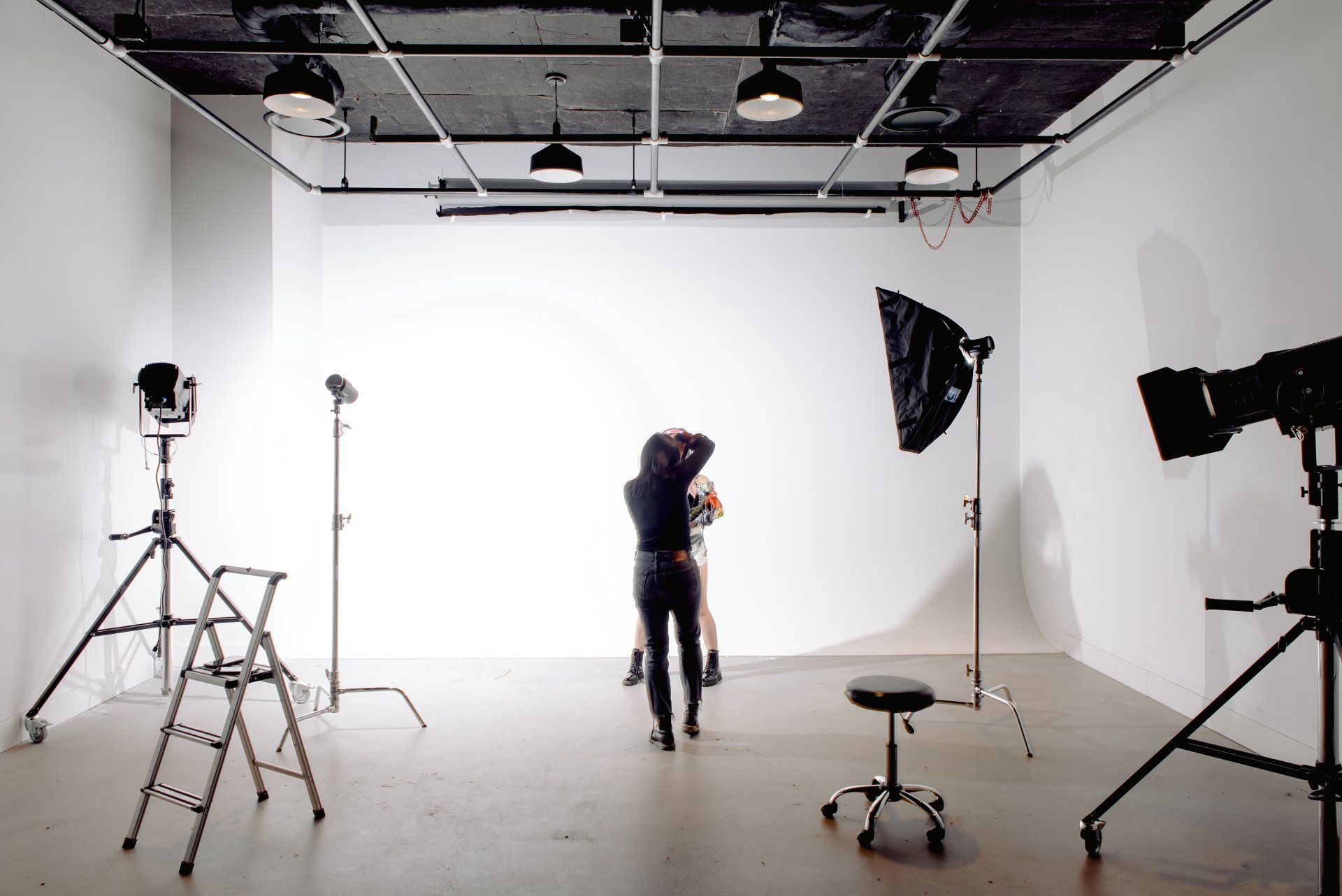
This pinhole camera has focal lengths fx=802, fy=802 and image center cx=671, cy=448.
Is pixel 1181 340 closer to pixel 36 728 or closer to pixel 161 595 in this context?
pixel 161 595

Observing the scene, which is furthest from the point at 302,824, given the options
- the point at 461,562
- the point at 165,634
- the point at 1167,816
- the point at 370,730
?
the point at 1167,816

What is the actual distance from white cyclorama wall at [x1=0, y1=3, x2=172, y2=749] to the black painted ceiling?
0.44m

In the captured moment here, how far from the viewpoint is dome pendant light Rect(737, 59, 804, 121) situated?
366 centimetres

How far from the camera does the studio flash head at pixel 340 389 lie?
416 cm

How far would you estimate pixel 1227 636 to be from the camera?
3.92m

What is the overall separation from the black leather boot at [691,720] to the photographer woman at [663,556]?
0.56ft

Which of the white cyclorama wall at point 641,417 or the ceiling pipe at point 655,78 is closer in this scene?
the ceiling pipe at point 655,78

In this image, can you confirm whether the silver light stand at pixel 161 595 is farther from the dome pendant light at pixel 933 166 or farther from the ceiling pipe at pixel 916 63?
the dome pendant light at pixel 933 166

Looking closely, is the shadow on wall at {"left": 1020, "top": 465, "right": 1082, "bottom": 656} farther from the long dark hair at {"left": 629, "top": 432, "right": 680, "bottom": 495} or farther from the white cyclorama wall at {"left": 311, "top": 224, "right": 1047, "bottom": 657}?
the long dark hair at {"left": 629, "top": 432, "right": 680, "bottom": 495}

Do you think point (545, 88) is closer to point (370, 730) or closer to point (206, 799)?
point (370, 730)

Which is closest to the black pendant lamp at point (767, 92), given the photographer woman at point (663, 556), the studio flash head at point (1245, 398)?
the photographer woman at point (663, 556)

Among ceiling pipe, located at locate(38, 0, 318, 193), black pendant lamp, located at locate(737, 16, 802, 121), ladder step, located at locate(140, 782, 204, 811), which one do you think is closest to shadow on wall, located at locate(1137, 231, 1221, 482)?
black pendant lamp, located at locate(737, 16, 802, 121)

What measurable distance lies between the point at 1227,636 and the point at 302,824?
13.9 ft

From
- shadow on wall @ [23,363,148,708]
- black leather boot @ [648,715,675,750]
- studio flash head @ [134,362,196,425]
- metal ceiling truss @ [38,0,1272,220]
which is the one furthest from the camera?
studio flash head @ [134,362,196,425]
